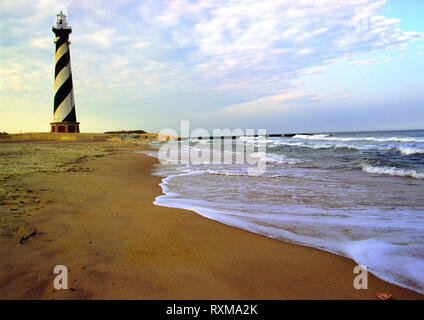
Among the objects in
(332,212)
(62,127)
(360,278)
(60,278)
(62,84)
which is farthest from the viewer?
(62,127)

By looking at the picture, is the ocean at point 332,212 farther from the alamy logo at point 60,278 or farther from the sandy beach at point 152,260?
the alamy logo at point 60,278

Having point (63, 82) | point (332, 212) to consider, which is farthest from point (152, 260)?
point (63, 82)

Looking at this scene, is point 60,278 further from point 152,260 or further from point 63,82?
point 63,82

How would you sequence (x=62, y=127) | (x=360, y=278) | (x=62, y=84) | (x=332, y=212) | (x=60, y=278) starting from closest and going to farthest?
(x=60, y=278), (x=360, y=278), (x=332, y=212), (x=62, y=84), (x=62, y=127)

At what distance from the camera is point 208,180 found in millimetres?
7230

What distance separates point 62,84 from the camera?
1078 inches

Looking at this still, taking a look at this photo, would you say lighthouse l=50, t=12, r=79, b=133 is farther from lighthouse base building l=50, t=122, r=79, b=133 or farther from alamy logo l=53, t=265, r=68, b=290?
alamy logo l=53, t=265, r=68, b=290

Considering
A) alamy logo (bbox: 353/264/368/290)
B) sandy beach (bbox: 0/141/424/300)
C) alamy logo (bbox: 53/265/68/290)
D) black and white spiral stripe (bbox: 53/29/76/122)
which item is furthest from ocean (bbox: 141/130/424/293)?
black and white spiral stripe (bbox: 53/29/76/122)

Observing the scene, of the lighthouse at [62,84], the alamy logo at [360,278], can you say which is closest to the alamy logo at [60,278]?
the alamy logo at [360,278]

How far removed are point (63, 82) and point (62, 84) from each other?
0.25 m

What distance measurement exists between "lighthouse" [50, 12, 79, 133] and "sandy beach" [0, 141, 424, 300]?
90.1 ft

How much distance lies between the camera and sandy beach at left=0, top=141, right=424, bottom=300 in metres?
1.92

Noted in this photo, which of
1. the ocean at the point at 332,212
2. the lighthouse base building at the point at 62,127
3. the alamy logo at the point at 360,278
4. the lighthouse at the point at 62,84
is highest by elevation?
the lighthouse at the point at 62,84

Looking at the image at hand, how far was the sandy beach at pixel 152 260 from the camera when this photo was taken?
1.92 metres
